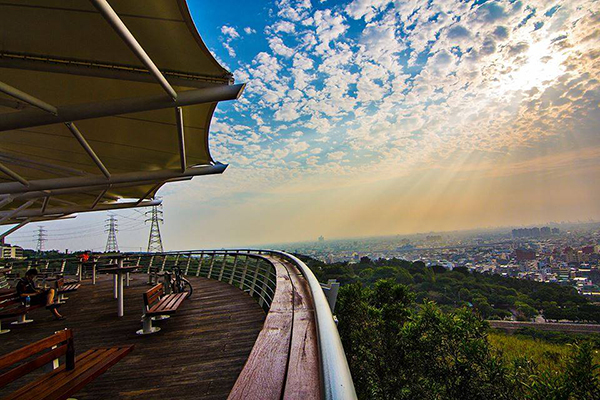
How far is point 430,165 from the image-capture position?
146ft

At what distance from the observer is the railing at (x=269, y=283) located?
2.32 feet

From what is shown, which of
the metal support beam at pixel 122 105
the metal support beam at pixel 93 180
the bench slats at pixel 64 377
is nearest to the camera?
the bench slats at pixel 64 377

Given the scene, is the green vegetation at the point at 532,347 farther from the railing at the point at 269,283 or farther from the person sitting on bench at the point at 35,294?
the person sitting on bench at the point at 35,294

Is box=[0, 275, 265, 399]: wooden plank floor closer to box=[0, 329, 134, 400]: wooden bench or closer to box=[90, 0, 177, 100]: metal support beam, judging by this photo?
box=[0, 329, 134, 400]: wooden bench

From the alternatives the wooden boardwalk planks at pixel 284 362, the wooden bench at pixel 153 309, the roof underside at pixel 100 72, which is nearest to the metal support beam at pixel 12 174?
the roof underside at pixel 100 72

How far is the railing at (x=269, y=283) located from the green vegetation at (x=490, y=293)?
12705 mm

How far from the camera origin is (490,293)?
31.5 m

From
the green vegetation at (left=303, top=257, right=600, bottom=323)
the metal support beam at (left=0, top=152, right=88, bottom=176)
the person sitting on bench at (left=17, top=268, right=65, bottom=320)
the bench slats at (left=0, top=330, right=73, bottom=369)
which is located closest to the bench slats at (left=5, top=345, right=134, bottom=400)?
the bench slats at (left=0, top=330, right=73, bottom=369)

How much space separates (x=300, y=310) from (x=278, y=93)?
1332 cm

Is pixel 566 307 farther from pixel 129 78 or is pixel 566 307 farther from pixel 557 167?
pixel 129 78

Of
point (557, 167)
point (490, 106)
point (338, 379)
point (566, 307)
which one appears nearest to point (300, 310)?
point (338, 379)

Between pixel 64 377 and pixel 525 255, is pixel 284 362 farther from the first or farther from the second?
pixel 525 255

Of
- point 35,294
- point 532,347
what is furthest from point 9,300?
point 532,347

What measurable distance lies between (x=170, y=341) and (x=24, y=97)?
13.9ft
